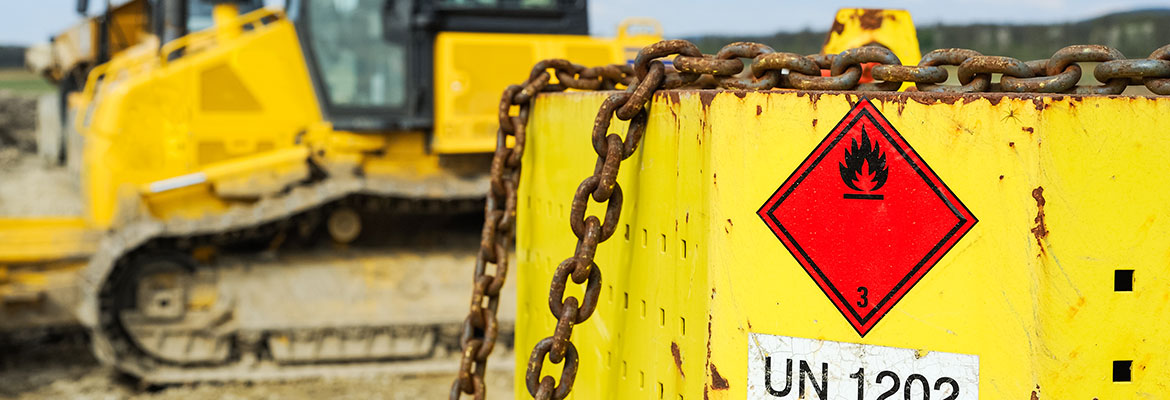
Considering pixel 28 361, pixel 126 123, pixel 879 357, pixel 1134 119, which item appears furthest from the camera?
pixel 28 361

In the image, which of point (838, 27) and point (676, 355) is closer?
point (676, 355)

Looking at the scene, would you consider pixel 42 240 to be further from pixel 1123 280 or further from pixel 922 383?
pixel 1123 280

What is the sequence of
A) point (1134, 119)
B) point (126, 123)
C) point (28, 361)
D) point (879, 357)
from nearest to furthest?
1. point (1134, 119)
2. point (879, 357)
3. point (126, 123)
4. point (28, 361)

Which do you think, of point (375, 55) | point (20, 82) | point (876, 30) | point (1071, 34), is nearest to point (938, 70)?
point (876, 30)

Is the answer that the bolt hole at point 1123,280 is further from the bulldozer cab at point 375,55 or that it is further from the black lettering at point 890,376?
the bulldozer cab at point 375,55

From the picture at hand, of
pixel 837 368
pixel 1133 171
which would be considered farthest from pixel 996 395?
pixel 1133 171

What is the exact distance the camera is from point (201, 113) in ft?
22.0

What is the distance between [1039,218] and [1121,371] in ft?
0.80

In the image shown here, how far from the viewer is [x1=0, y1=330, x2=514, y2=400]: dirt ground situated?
6.45 meters

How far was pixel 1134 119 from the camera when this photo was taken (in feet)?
4.85

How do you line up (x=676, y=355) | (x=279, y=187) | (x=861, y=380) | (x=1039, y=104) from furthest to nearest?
1. (x=279, y=187)
2. (x=676, y=355)
3. (x=861, y=380)
4. (x=1039, y=104)

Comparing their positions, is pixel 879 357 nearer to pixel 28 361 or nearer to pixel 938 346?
pixel 938 346

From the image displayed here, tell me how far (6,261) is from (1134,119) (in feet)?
21.8

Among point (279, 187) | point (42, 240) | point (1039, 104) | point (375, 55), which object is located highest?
point (375, 55)
